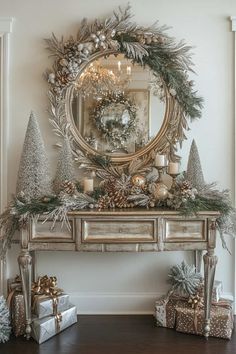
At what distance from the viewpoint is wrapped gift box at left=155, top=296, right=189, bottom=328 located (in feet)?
9.91

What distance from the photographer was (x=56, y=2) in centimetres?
330

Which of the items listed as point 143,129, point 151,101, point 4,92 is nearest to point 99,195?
point 143,129

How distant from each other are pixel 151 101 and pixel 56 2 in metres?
1.10

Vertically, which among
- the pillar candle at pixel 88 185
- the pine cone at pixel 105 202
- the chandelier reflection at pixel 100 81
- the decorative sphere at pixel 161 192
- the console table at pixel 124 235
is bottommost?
the console table at pixel 124 235

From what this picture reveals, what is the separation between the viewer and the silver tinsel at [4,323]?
110 inches

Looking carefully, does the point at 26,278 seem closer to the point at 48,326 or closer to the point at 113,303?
the point at 48,326

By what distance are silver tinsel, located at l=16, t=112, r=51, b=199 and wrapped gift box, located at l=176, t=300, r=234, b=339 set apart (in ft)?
4.33

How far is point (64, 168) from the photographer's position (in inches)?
125

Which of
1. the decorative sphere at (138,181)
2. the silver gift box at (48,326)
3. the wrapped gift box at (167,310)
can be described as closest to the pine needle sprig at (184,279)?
the wrapped gift box at (167,310)

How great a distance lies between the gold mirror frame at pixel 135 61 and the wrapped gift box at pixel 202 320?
1.16 metres

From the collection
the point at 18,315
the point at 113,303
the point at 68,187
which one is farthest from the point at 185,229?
the point at 18,315

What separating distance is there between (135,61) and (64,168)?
1.01 m

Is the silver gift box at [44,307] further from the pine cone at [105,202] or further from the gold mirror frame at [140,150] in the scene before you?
the gold mirror frame at [140,150]

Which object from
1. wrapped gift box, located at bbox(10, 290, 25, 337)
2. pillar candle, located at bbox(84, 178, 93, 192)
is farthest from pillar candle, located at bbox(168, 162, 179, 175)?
wrapped gift box, located at bbox(10, 290, 25, 337)
